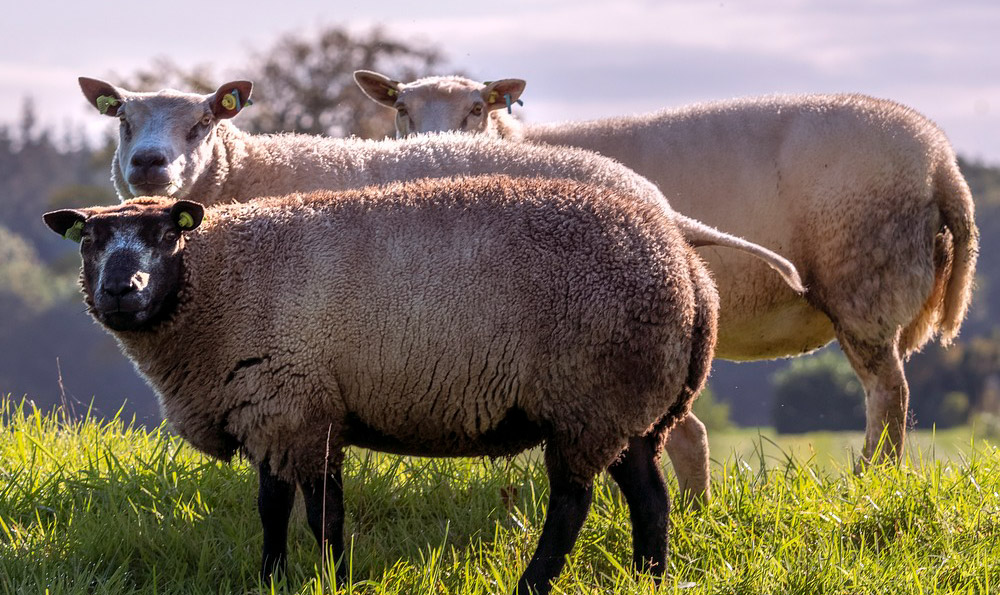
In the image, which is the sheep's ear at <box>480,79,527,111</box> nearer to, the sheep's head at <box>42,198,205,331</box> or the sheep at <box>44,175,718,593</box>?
the sheep at <box>44,175,718,593</box>

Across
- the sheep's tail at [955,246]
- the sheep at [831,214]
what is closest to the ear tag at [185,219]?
the sheep at [831,214]

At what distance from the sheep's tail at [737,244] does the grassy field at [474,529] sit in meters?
0.90

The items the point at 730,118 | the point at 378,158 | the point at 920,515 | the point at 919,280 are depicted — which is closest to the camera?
the point at 920,515

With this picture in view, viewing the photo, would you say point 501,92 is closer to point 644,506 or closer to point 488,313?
point 488,313

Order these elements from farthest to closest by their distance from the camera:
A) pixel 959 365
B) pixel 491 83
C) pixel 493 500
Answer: pixel 959 365 < pixel 491 83 < pixel 493 500

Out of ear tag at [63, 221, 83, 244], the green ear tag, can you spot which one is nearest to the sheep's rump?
ear tag at [63, 221, 83, 244]

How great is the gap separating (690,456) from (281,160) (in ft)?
7.59

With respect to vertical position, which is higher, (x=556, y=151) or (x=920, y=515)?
(x=556, y=151)

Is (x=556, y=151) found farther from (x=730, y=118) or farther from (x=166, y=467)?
(x=166, y=467)

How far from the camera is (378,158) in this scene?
5.63 m

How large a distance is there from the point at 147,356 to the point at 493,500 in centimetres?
156

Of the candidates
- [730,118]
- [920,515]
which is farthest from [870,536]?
[730,118]

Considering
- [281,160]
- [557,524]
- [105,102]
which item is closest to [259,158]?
[281,160]

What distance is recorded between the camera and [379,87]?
8.02 meters
